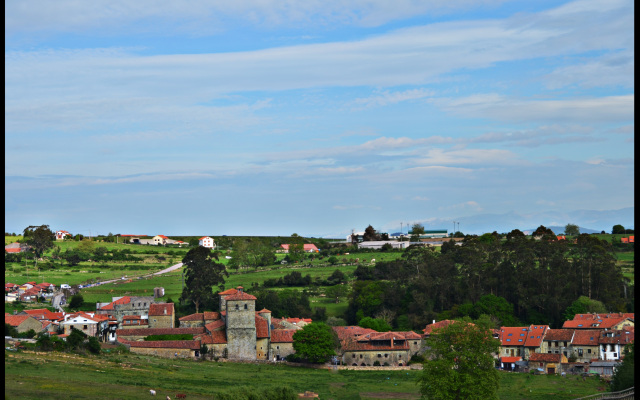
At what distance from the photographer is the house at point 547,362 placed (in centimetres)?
7019

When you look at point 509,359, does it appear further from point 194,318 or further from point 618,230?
point 618,230

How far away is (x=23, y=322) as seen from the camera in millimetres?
73312

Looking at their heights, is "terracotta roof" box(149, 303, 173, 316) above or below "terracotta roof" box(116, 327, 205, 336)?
above

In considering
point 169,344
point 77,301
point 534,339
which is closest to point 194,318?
point 169,344

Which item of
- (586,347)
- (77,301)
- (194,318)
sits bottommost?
(586,347)

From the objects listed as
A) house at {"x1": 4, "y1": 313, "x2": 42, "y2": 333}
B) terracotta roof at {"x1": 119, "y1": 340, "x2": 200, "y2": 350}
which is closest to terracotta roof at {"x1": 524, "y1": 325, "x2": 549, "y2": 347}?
terracotta roof at {"x1": 119, "y1": 340, "x2": 200, "y2": 350}

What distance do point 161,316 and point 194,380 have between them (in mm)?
29794

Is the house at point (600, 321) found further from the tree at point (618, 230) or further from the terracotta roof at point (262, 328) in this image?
the tree at point (618, 230)

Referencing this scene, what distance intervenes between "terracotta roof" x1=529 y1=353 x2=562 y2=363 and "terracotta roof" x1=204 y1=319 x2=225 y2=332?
3227 centimetres

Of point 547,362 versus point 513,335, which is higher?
point 513,335

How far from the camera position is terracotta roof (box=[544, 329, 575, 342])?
73594mm

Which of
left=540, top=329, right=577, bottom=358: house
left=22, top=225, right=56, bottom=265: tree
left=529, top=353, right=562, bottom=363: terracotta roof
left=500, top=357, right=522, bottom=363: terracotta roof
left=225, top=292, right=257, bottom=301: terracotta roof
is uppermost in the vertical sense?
left=22, top=225, right=56, bottom=265: tree

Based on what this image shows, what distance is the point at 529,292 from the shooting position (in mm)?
89562

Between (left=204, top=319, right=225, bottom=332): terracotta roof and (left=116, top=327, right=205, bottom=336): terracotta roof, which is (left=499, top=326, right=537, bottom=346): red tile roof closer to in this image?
(left=204, top=319, right=225, bottom=332): terracotta roof
